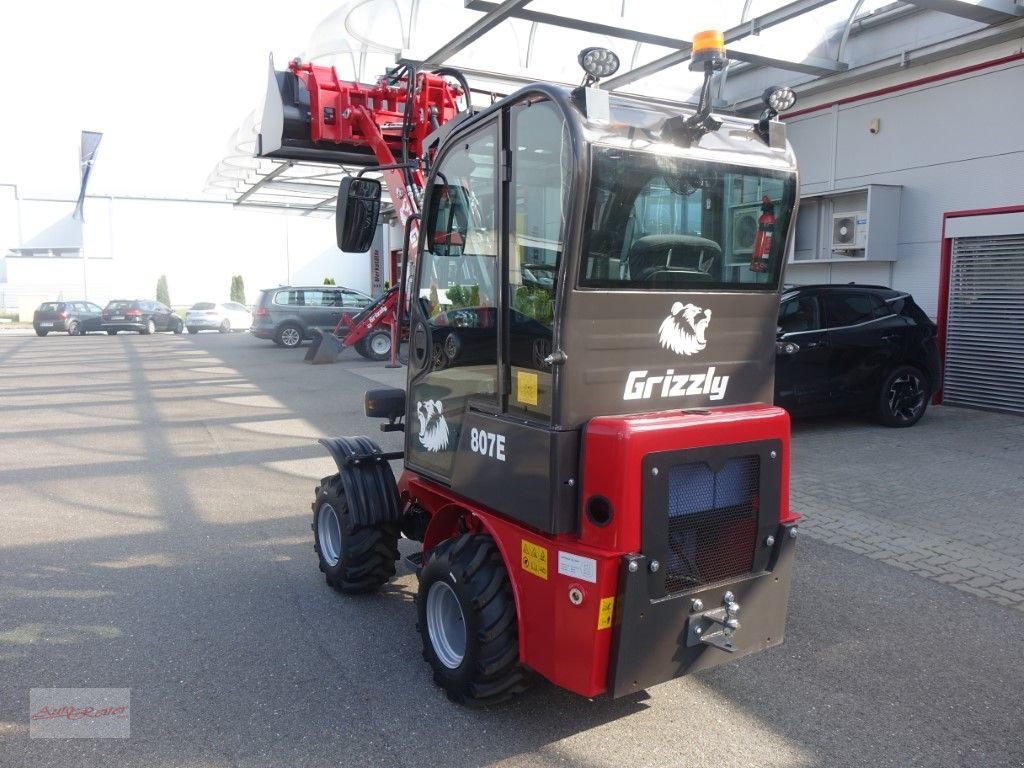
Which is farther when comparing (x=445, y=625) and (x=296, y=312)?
(x=296, y=312)

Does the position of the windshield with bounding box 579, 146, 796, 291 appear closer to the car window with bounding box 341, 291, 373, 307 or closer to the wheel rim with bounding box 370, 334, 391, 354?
the wheel rim with bounding box 370, 334, 391, 354

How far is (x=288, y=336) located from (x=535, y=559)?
20.5m

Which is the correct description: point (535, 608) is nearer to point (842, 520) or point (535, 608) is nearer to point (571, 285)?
point (571, 285)

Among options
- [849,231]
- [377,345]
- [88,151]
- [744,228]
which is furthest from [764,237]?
[88,151]

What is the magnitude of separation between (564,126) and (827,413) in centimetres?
745

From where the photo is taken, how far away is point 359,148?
24.4 feet

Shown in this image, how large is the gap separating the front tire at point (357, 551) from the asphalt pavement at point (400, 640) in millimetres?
131

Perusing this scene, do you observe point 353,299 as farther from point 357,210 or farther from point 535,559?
point 535,559

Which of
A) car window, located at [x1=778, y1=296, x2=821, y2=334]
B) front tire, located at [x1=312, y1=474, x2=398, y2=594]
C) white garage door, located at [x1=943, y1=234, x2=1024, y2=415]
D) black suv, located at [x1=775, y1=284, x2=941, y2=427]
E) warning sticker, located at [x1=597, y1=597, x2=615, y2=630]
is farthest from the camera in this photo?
white garage door, located at [x1=943, y1=234, x2=1024, y2=415]

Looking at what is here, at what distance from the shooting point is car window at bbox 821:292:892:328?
9.54 m

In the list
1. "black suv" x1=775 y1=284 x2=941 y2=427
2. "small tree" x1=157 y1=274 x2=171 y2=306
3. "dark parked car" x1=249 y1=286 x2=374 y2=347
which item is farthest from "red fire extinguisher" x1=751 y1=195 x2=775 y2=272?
"small tree" x1=157 y1=274 x2=171 y2=306

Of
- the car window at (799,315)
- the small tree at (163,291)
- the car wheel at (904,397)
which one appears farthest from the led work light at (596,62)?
the small tree at (163,291)

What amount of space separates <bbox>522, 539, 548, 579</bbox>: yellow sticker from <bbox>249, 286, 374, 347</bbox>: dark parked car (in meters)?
19.8

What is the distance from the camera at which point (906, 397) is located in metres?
9.74
